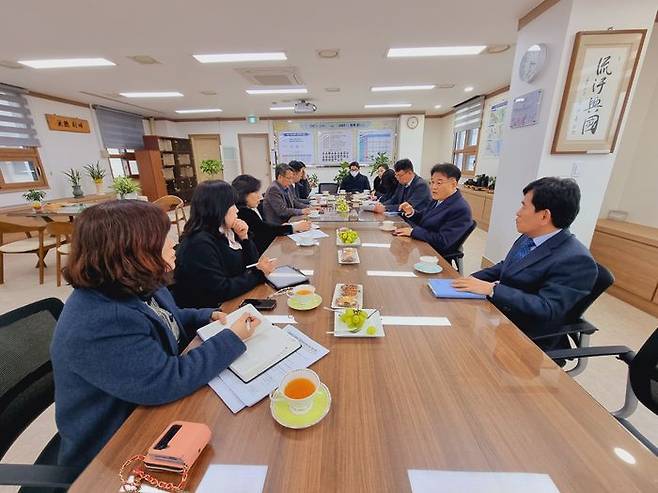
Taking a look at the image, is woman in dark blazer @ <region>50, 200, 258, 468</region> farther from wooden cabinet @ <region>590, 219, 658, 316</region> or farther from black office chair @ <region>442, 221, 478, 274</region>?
wooden cabinet @ <region>590, 219, 658, 316</region>

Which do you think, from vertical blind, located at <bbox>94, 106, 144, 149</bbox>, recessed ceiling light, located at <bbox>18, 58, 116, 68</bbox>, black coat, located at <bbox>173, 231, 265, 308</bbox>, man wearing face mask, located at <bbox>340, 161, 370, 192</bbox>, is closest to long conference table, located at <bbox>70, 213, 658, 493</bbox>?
black coat, located at <bbox>173, 231, 265, 308</bbox>

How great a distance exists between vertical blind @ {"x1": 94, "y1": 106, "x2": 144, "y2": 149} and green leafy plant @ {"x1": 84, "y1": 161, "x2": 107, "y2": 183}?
63 centimetres

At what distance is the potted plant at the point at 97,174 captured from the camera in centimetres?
587

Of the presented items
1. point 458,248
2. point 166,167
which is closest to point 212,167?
point 166,167

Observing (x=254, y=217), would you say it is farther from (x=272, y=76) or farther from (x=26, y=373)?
(x=272, y=76)

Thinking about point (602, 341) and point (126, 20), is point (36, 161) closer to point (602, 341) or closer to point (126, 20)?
point (126, 20)

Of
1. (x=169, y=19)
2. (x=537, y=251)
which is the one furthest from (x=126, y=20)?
(x=537, y=251)

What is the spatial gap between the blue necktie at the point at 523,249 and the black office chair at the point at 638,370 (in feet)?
1.69

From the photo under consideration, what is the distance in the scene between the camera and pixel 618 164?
10.1ft

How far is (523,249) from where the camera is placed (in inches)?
60.1

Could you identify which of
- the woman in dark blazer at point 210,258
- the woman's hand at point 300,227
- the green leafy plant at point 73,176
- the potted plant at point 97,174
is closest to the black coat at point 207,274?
the woman in dark blazer at point 210,258

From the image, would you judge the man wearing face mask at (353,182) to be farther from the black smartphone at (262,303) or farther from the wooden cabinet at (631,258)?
the black smartphone at (262,303)

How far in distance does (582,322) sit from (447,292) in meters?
0.58

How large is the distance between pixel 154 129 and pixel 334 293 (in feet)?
29.5
